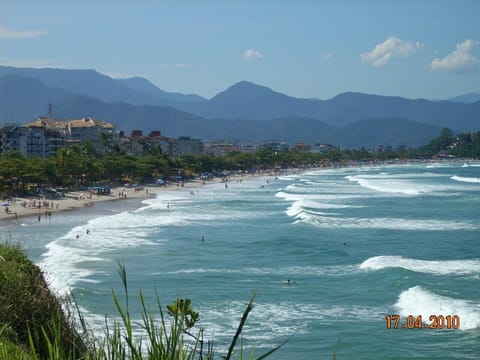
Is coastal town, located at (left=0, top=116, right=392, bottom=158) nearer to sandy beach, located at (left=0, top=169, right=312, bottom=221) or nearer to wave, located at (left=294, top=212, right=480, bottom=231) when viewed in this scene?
sandy beach, located at (left=0, top=169, right=312, bottom=221)

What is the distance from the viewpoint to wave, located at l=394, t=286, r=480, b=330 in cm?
1601

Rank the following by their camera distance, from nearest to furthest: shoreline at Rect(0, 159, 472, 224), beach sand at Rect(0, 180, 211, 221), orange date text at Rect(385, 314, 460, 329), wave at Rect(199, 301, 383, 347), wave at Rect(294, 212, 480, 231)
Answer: wave at Rect(199, 301, 383, 347), orange date text at Rect(385, 314, 460, 329), wave at Rect(294, 212, 480, 231), shoreline at Rect(0, 159, 472, 224), beach sand at Rect(0, 180, 211, 221)

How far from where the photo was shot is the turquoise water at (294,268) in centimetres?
1515

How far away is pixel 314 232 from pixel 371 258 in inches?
297

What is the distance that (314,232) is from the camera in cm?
3219

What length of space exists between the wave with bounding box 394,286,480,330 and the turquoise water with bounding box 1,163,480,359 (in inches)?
1.4

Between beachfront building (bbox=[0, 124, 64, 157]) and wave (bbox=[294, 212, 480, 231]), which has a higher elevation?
beachfront building (bbox=[0, 124, 64, 157])

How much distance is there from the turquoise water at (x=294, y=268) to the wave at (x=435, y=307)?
3cm

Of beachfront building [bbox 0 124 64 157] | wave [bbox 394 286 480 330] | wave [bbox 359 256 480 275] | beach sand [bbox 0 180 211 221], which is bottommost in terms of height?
wave [bbox 394 286 480 330]

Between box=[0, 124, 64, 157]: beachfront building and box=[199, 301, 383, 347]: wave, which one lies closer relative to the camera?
box=[199, 301, 383, 347]: wave

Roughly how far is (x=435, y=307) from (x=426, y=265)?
6451 millimetres

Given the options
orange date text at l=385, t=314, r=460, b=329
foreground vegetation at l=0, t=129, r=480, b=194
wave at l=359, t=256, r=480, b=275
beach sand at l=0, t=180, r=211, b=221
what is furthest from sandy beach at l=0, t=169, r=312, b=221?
orange date text at l=385, t=314, r=460, b=329

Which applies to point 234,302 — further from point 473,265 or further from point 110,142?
point 110,142

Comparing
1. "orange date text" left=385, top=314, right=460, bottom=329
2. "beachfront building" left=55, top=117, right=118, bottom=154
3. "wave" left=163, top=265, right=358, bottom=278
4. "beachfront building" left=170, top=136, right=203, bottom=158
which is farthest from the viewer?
"beachfront building" left=170, top=136, right=203, bottom=158
